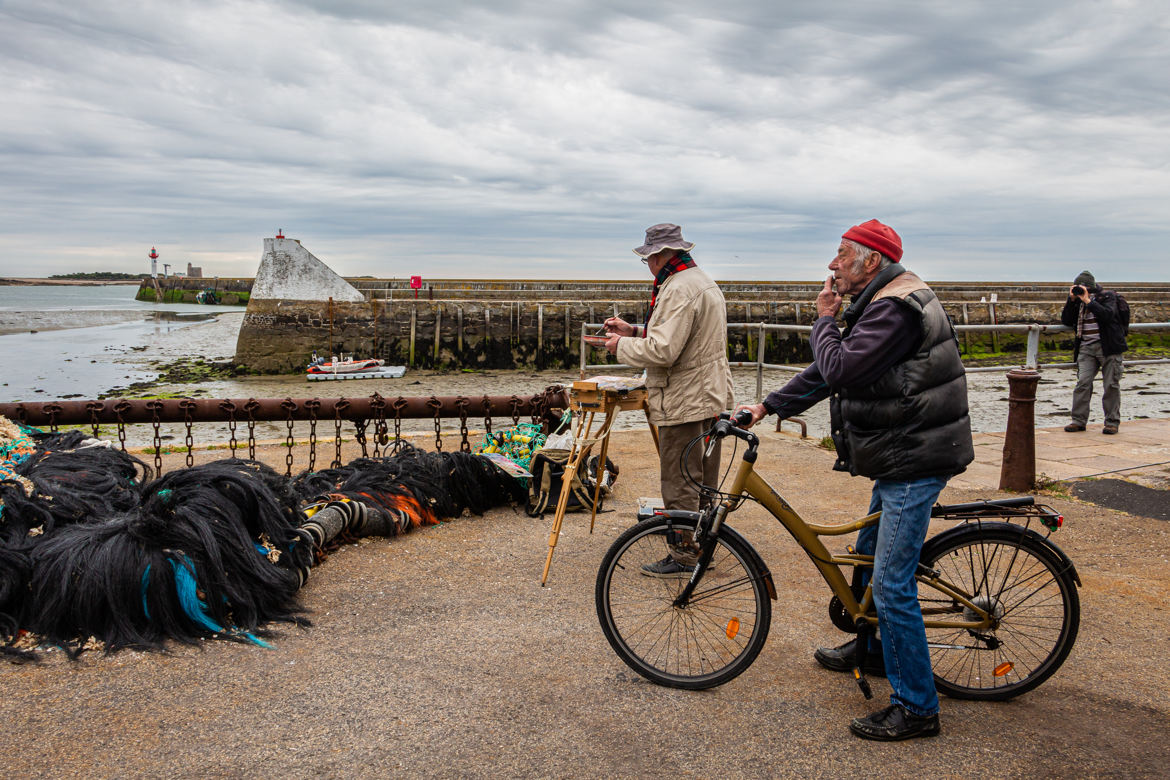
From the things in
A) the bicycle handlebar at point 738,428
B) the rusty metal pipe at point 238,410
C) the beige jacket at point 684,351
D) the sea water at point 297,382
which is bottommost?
the sea water at point 297,382

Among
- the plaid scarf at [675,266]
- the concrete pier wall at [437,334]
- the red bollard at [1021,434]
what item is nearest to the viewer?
the plaid scarf at [675,266]

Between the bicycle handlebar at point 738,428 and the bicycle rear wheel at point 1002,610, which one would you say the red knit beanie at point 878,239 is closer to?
the bicycle handlebar at point 738,428

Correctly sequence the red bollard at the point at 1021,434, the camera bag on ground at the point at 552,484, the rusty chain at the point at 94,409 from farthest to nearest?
the red bollard at the point at 1021,434 → the rusty chain at the point at 94,409 → the camera bag on ground at the point at 552,484

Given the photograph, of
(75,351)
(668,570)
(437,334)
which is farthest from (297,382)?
(668,570)

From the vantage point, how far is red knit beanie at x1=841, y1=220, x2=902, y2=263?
9.86 ft

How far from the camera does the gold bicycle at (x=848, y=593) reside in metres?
3.15

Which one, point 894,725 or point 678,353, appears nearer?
point 894,725

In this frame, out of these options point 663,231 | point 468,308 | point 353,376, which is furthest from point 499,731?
point 468,308

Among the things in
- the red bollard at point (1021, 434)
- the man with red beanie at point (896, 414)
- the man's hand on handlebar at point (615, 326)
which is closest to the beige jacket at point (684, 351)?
the man's hand on handlebar at point (615, 326)

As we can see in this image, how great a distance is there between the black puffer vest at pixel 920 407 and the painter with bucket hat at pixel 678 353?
1.46 metres

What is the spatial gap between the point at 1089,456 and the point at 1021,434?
1.93 metres

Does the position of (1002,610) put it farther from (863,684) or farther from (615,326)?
(615,326)

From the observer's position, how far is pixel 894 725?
2961mm

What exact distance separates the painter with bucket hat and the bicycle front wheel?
1.07 m
